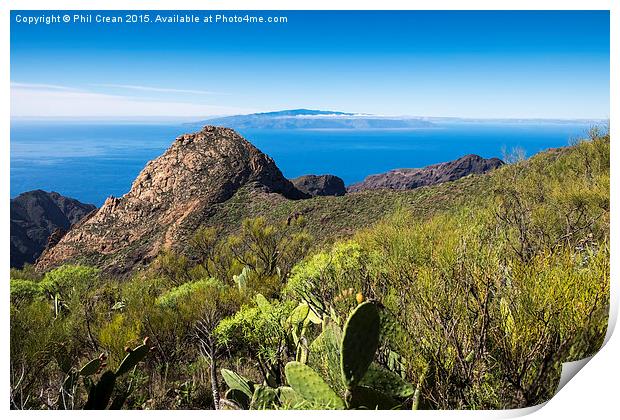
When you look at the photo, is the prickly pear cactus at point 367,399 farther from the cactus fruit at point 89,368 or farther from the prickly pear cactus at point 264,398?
the cactus fruit at point 89,368

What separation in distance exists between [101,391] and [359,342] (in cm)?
236

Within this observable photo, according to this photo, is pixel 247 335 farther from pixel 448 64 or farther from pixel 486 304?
pixel 448 64

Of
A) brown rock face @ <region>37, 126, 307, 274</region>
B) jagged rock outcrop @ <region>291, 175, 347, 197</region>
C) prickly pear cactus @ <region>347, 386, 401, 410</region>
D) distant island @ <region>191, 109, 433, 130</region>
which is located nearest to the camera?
prickly pear cactus @ <region>347, 386, 401, 410</region>

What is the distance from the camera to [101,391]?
444cm

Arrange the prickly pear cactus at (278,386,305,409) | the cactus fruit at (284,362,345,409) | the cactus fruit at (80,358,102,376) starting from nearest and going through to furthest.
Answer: the cactus fruit at (284,362,345,409)
the prickly pear cactus at (278,386,305,409)
the cactus fruit at (80,358,102,376)

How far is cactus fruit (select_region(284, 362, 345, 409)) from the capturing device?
3.63 metres

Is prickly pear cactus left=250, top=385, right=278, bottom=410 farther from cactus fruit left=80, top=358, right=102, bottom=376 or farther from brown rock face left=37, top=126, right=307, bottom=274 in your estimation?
brown rock face left=37, top=126, right=307, bottom=274

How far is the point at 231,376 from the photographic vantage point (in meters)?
4.57

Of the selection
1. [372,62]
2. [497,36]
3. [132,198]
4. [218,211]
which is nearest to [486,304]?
[497,36]

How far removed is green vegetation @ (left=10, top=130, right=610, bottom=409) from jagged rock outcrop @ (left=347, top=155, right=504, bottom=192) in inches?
929

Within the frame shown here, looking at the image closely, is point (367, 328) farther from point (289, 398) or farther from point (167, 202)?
point (167, 202)

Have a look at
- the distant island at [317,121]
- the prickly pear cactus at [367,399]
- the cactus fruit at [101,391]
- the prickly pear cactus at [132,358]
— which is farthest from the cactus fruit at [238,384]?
the distant island at [317,121]

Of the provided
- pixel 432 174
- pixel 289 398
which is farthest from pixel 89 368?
pixel 432 174

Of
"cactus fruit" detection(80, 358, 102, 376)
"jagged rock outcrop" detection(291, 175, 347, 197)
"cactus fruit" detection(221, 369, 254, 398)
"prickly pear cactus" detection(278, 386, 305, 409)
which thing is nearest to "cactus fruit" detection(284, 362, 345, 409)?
"prickly pear cactus" detection(278, 386, 305, 409)
